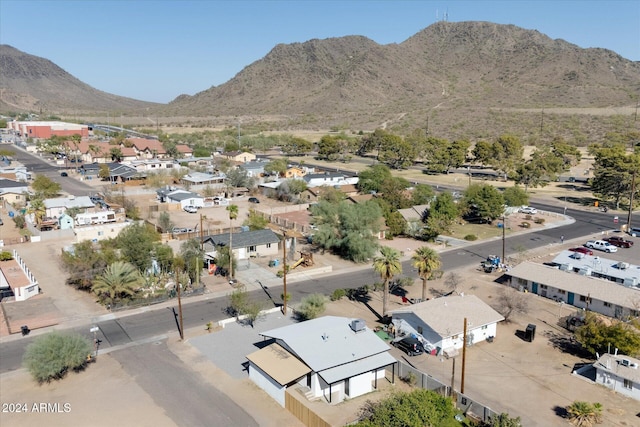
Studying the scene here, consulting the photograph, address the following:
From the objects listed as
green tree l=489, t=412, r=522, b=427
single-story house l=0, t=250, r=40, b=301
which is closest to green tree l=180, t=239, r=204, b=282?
single-story house l=0, t=250, r=40, b=301

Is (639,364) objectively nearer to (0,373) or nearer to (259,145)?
(0,373)

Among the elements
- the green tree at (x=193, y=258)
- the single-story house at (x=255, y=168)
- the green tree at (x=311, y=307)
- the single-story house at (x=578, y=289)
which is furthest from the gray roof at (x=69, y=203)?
the single-story house at (x=578, y=289)

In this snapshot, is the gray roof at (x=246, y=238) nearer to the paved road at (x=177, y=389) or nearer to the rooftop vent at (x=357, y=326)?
the paved road at (x=177, y=389)

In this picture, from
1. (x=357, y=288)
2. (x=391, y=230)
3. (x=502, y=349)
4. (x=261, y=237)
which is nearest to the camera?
(x=502, y=349)

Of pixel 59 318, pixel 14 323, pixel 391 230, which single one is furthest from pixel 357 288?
pixel 14 323

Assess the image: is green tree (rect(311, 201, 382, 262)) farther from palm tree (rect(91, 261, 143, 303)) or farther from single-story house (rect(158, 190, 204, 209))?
single-story house (rect(158, 190, 204, 209))
